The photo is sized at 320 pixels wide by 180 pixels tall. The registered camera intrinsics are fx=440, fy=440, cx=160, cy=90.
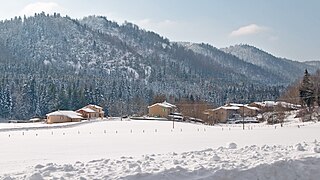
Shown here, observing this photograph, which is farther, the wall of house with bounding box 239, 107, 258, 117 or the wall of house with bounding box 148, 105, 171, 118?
the wall of house with bounding box 239, 107, 258, 117

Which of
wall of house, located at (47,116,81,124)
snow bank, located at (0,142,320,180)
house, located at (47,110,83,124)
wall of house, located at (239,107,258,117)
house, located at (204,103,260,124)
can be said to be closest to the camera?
snow bank, located at (0,142,320,180)

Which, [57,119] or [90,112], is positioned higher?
[90,112]

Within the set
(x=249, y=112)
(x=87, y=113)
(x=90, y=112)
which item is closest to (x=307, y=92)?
(x=249, y=112)

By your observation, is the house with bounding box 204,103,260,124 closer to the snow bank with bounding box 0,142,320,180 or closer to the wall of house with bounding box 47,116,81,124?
the wall of house with bounding box 47,116,81,124

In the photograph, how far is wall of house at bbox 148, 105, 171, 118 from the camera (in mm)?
114875

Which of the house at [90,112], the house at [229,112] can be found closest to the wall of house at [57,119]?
the house at [90,112]

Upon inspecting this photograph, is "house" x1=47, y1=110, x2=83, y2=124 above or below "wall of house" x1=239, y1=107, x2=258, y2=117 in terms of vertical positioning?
below

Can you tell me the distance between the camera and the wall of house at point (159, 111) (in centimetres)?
11488

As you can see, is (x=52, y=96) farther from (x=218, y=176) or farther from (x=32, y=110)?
(x=218, y=176)

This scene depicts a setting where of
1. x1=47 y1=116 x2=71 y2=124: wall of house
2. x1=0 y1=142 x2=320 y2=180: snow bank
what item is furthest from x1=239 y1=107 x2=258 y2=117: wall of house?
x1=0 y1=142 x2=320 y2=180: snow bank

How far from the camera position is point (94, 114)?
110 m

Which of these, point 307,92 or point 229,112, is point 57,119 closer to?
point 307,92

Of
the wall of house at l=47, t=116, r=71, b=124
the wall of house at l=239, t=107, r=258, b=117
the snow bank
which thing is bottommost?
the snow bank

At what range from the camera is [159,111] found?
116 metres
